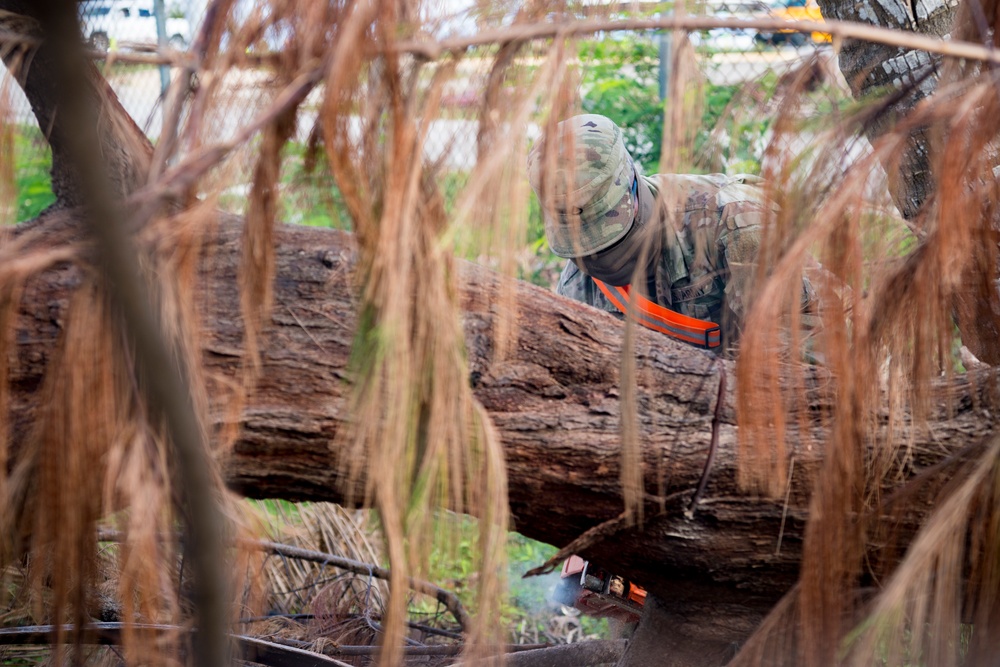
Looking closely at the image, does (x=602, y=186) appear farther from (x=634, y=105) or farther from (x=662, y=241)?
(x=634, y=105)

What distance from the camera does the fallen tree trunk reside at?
1.48 meters

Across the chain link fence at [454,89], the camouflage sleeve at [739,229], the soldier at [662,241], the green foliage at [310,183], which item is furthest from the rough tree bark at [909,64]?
the green foliage at [310,183]

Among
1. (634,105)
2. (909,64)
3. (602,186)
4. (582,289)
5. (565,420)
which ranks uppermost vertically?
(634,105)

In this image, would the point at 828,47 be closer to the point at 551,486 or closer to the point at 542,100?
the point at 542,100

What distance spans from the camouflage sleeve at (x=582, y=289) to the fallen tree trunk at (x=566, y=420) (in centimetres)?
140

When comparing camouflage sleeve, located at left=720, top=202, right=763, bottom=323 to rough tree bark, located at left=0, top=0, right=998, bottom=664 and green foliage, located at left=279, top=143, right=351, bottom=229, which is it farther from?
green foliage, located at left=279, top=143, right=351, bottom=229

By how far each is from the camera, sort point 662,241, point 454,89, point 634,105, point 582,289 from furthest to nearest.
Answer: point 634,105 < point 582,289 < point 662,241 < point 454,89

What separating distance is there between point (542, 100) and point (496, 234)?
0.60 feet

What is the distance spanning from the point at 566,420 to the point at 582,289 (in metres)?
1.81

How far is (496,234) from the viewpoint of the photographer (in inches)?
36.1

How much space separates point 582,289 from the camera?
11.1ft

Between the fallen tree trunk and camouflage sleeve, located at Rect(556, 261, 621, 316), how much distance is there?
1.40 m

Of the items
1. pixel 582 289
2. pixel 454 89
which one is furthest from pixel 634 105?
pixel 454 89

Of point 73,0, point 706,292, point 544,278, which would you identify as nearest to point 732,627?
point 706,292
